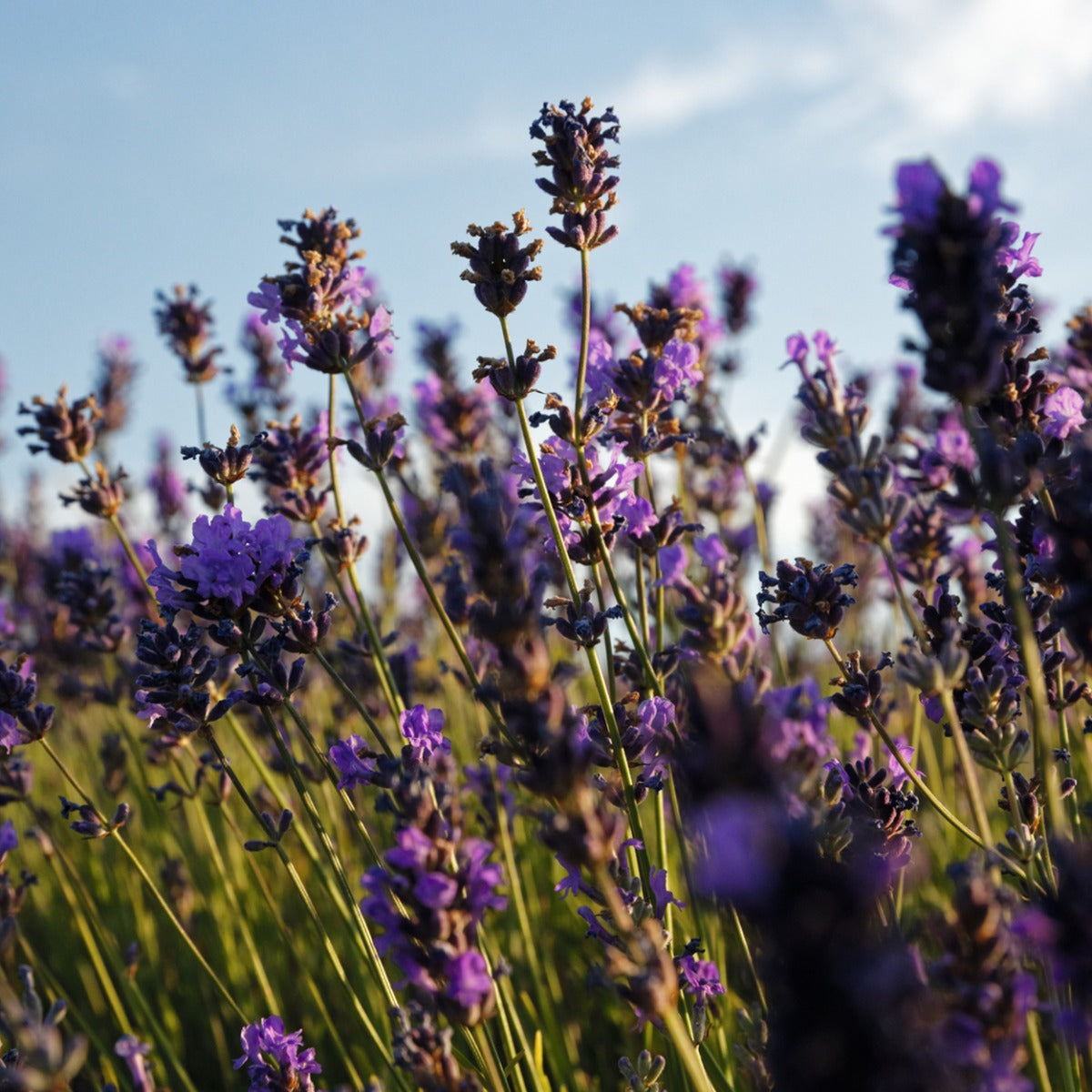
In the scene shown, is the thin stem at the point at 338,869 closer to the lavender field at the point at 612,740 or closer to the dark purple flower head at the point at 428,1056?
the lavender field at the point at 612,740

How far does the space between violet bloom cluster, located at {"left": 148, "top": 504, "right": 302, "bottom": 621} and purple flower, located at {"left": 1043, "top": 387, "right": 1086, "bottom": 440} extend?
→ 165 cm

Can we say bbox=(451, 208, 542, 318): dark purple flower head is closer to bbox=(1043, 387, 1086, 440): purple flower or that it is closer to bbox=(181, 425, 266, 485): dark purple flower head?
bbox=(181, 425, 266, 485): dark purple flower head

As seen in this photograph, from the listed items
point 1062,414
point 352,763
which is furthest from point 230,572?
point 1062,414

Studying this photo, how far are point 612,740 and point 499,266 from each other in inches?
42.7

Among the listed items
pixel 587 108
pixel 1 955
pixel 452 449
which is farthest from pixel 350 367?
pixel 1 955

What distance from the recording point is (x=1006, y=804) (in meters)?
1.86

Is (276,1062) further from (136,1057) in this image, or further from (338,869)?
(338,869)

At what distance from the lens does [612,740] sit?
1.92 m

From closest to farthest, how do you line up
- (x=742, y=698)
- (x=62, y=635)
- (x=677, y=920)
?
(x=742, y=698), (x=677, y=920), (x=62, y=635)

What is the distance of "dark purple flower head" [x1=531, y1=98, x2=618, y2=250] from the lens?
2.27 metres

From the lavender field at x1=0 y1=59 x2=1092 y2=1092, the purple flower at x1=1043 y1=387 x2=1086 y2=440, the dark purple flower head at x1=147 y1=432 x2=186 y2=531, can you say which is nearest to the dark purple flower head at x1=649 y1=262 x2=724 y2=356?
the lavender field at x1=0 y1=59 x2=1092 y2=1092

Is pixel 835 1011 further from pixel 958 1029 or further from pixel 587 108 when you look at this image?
pixel 587 108

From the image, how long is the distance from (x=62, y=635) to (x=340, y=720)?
1.91m

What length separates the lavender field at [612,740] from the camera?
1.11 metres
